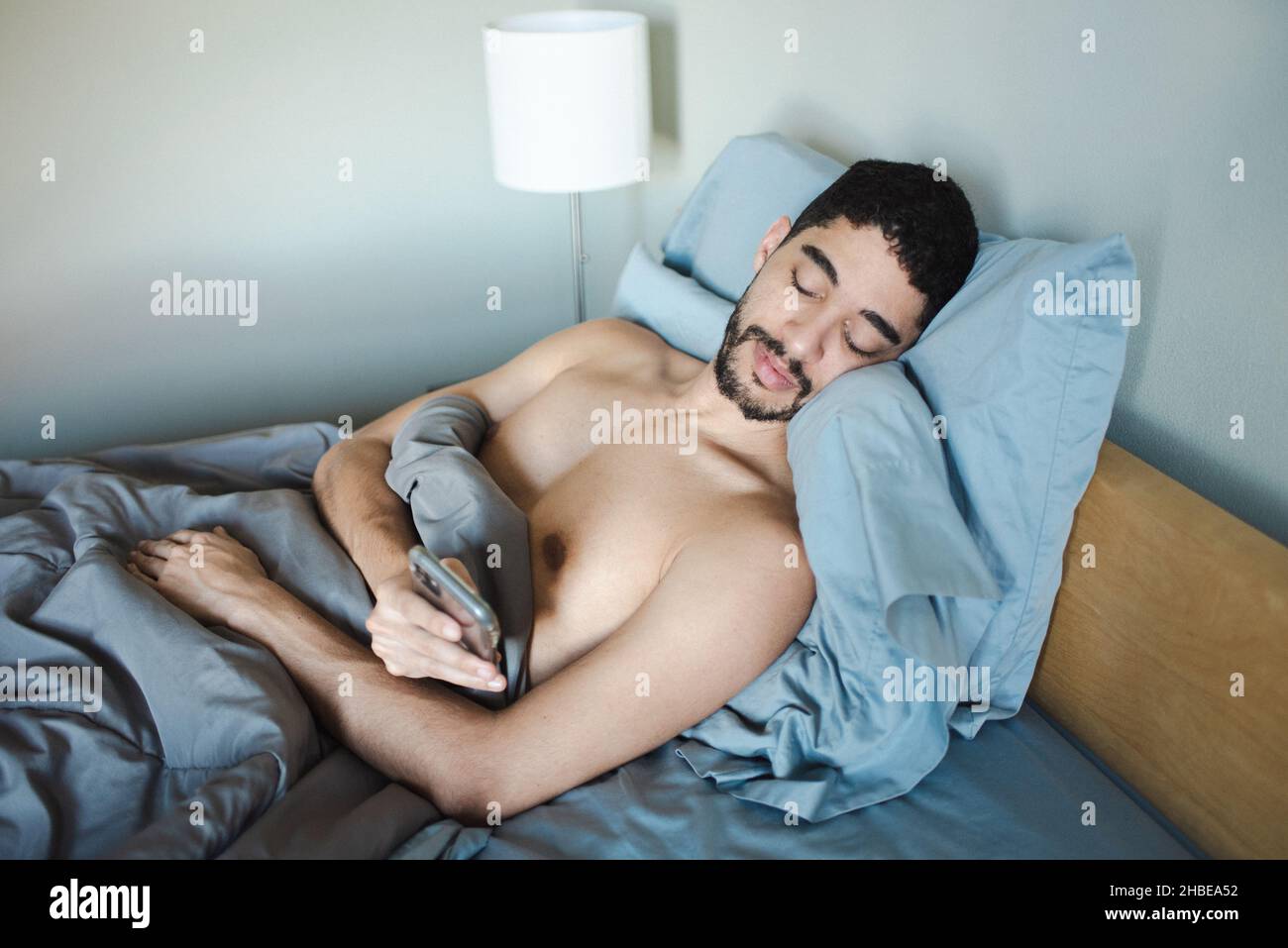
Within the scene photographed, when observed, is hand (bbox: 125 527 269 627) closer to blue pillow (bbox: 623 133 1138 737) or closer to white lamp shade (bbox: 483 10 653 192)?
blue pillow (bbox: 623 133 1138 737)

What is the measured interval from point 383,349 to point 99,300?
0.58m

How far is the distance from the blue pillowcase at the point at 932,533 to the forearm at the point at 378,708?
0.24 metres

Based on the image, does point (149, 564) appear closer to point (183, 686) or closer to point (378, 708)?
point (183, 686)

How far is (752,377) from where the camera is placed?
130 centimetres

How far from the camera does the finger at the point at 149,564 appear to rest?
4.10 feet

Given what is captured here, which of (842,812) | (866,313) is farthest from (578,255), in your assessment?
(842,812)

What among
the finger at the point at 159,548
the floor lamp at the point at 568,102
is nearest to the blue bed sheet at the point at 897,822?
the finger at the point at 159,548

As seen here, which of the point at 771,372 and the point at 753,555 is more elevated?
→ the point at 771,372

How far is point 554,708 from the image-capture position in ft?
3.48

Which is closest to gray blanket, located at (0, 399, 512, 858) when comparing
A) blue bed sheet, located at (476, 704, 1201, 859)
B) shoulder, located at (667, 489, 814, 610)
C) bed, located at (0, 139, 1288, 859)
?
bed, located at (0, 139, 1288, 859)

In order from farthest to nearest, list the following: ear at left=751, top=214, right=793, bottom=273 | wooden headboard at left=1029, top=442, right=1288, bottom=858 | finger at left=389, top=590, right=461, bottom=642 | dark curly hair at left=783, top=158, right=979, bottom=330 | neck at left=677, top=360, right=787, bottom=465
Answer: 1. ear at left=751, top=214, right=793, bottom=273
2. neck at left=677, top=360, right=787, bottom=465
3. dark curly hair at left=783, top=158, right=979, bottom=330
4. finger at left=389, top=590, right=461, bottom=642
5. wooden headboard at left=1029, top=442, right=1288, bottom=858

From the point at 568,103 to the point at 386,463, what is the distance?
0.82 meters

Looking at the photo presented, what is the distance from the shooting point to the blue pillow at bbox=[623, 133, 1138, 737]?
1038mm
